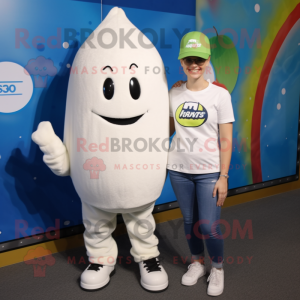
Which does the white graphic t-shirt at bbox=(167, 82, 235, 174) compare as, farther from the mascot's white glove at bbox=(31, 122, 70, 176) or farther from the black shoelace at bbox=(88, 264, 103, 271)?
the black shoelace at bbox=(88, 264, 103, 271)

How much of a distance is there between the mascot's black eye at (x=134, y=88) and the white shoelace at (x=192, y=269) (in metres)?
1.00

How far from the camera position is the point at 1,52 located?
1880mm

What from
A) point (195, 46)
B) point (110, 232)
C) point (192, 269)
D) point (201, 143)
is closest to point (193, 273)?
point (192, 269)

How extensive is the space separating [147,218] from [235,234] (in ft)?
3.10

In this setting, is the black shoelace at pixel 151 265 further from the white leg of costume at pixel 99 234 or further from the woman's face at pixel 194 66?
the woman's face at pixel 194 66

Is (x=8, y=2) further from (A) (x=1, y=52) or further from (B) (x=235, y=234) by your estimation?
(B) (x=235, y=234)

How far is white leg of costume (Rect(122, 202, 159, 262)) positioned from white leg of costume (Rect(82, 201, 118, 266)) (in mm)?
101

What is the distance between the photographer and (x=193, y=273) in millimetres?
1896

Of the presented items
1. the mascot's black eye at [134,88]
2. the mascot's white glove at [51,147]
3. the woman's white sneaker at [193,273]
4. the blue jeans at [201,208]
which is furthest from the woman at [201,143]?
the mascot's white glove at [51,147]

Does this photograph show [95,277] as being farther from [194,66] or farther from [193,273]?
[194,66]

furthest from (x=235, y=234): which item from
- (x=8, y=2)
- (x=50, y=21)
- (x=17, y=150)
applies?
(x=8, y=2)

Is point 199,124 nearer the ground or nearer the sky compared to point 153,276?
nearer the sky

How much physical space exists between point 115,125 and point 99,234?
64 centimetres

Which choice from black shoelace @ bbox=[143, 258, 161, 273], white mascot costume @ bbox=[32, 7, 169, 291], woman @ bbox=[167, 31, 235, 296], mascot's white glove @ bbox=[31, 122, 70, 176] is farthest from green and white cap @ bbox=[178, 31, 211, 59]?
black shoelace @ bbox=[143, 258, 161, 273]
